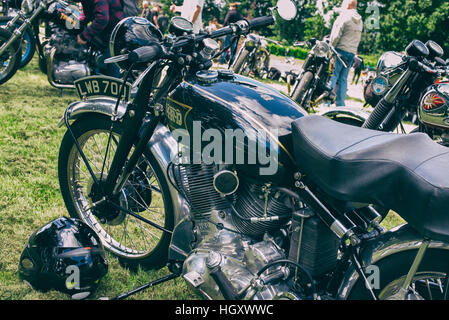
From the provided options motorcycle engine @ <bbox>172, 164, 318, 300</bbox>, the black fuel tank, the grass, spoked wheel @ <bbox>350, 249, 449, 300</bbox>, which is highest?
the black fuel tank

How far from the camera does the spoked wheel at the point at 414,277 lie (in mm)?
1503

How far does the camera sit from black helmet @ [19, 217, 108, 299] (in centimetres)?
221

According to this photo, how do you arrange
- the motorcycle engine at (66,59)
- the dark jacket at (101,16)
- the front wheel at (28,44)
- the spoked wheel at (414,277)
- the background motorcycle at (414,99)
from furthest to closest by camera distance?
the front wheel at (28,44)
the motorcycle engine at (66,59)
the dark jacket at (101,16)
the background motorcycle at (414,99)
the spoked wheel at (414,277)

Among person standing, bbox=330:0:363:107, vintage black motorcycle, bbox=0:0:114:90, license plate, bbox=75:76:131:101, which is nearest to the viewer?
license plate, bbox=75:76:131:101

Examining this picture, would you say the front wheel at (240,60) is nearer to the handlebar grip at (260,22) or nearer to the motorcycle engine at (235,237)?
the handlebar grip at (260,22)

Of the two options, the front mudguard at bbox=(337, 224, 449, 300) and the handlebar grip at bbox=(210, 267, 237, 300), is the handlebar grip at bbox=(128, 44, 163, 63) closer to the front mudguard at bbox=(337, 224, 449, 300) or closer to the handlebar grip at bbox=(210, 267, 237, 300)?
the handlebar grip at bbox=(210, 267, 237, 300)

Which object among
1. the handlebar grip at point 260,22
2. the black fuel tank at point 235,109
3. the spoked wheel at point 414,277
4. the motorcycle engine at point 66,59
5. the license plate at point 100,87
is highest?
the handlebar grip at point 260,22

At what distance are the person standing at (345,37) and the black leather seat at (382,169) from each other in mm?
5583

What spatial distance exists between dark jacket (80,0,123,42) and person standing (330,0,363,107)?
363cm

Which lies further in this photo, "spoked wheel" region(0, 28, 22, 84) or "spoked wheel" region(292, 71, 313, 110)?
"spoked wheel" region(292, 71, 313, 110)

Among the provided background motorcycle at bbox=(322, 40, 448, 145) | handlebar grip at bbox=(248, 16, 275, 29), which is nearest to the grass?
background motorcycle at bbox=(322, 40, 448, 145)

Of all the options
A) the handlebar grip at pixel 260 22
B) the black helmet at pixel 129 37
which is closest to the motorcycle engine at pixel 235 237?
the black helmet at pixel 129 37

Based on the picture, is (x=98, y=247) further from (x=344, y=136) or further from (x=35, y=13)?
(x=35, y=13)

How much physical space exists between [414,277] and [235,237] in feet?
2.80
